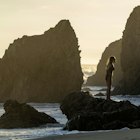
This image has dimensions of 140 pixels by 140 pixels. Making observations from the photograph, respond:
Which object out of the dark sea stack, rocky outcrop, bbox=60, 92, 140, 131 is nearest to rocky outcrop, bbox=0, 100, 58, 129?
rocky outcrop, bbox=60, 92, 140, 131

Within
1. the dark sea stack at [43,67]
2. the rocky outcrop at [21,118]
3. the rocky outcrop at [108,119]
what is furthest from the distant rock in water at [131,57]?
the rocky outcrop at [108,119]

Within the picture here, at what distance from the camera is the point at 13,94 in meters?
122

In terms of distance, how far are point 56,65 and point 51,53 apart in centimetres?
434

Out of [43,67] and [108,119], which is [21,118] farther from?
[43,67]

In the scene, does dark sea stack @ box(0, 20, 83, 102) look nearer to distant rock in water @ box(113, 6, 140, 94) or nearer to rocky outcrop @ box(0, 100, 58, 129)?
distant rock in water @ box(113, 6, 140, 94)

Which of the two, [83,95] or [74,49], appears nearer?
[83,95]

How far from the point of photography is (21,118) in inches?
1262

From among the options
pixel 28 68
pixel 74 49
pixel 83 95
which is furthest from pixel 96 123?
pixel 28 68

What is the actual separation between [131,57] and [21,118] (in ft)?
358

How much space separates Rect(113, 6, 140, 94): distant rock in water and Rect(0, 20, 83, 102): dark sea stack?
52.3 feet

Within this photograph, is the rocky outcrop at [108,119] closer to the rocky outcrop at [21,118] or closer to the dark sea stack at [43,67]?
the rocky outcrop at [21,118]

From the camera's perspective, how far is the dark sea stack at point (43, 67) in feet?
387

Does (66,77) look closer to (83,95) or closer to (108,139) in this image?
(83,95)

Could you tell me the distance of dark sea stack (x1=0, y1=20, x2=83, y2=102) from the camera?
11788 centimetres
